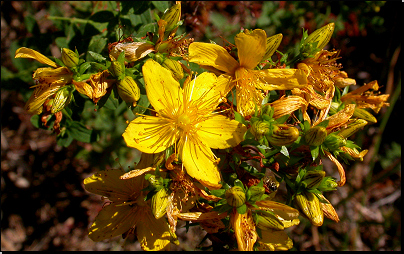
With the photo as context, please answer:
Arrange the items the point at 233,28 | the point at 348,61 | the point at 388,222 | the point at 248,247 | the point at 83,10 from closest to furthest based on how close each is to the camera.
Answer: the point at 248,247 < the point at 83,10 < the point at 233,28 < the point at 388,222 < the point at 348,61

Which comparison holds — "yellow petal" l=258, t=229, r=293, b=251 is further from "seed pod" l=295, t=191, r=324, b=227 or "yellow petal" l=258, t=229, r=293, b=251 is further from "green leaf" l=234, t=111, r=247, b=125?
"green leaf" l=234, t=111, r=247, b=125

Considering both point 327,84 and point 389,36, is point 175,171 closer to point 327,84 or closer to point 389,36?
point 327,84

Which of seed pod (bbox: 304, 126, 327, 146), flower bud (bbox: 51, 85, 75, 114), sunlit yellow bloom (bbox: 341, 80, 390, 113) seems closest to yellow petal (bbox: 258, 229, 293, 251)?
seed pod (bbox: 304, 126, 327, 146)

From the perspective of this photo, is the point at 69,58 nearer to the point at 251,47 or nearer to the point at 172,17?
the point at 172,17

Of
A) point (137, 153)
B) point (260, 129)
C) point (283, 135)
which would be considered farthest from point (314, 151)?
point (137, 153)

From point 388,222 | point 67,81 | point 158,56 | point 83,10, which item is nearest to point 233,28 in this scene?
point 83,10

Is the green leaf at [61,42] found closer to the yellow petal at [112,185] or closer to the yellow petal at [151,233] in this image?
the yellow petal at [112,185]
